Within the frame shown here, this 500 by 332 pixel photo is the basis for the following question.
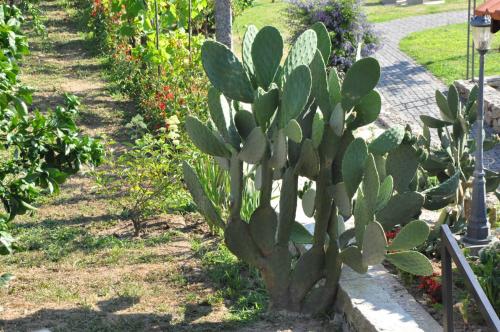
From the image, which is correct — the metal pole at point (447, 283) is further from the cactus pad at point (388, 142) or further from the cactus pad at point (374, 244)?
the cactus pad at point (388, 142)

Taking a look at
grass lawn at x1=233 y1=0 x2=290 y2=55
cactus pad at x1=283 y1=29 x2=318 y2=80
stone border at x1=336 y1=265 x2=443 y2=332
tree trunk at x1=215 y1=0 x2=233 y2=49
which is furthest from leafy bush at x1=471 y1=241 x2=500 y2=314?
grass lawn at x1=233 y1=0 x2=290 y2=55

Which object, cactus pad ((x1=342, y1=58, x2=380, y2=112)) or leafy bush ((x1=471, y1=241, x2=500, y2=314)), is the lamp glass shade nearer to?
leafy bush ((x1=471, y1=241, x2=500, y2=314))

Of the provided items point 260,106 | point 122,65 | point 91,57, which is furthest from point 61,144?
point 91,57

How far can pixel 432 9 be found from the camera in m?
21.5

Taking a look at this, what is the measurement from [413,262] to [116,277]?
231cm

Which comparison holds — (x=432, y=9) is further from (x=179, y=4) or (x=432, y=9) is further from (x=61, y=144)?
(x=61, y=144)

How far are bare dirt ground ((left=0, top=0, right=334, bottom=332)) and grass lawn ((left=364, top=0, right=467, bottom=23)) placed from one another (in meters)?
13.0

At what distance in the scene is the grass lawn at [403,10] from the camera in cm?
2072

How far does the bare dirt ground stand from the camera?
5867mm

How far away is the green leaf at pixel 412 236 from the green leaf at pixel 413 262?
55 millimetres

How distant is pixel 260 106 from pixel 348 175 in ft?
2.16

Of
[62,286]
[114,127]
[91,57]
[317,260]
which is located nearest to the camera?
[317,260]

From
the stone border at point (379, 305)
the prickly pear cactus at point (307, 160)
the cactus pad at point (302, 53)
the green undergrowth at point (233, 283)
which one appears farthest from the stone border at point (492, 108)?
the cactus pad at point (302, 53)

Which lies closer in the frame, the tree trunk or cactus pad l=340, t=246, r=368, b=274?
cactus pad l=340, t=246, r=368, b=274
